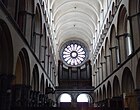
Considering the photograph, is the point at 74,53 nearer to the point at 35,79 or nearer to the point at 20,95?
the point at 35,79

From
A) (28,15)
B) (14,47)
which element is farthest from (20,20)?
(14,47)

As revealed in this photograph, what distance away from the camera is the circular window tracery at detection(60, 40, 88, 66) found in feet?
146

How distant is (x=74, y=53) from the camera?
45188 mm

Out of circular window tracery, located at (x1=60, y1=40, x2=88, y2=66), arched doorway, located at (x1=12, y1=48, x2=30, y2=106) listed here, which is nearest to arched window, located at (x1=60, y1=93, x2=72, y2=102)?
circular window tracery, located at (x1=60, y1=40, x2=88, y2=66)

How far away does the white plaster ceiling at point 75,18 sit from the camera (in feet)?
106

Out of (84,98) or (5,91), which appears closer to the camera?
(5,91)

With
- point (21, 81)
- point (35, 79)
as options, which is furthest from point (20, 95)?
point (35, 79)

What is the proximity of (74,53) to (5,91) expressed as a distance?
34.8 m

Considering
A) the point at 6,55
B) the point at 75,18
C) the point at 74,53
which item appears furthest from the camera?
the point at 74,53

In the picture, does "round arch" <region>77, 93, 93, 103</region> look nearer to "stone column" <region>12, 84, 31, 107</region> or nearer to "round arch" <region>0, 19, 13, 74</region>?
"stone column" <region>12, 84, 31, 107</region>

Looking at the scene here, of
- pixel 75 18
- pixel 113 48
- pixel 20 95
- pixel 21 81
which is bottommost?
pixel 20 95

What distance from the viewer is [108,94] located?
2566 centimetres

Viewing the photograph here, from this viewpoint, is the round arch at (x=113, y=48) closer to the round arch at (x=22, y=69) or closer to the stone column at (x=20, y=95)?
the round arch at (x=22, y=69)

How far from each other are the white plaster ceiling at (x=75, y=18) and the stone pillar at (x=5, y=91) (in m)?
20.0
